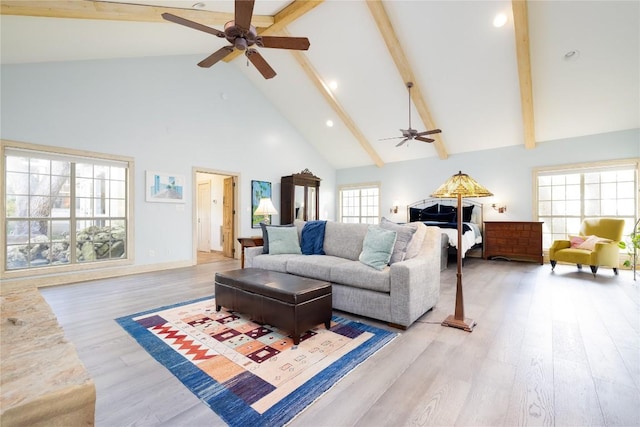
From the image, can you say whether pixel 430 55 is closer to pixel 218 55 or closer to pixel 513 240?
pixel 218 55

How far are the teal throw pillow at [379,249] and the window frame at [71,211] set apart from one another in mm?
4178

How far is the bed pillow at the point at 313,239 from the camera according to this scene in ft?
13.0

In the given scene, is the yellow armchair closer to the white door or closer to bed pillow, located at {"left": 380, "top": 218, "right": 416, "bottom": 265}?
bed pillow, located at {"left": 380, "top": 218, "right": 416, "bottom": 265}

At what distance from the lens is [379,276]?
9.05ft

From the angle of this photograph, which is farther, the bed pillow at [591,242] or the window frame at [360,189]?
the window frame at [360,189]

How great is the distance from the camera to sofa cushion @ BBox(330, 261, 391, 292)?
273 centimetres

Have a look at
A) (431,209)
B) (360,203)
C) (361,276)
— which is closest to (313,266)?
(361,276)

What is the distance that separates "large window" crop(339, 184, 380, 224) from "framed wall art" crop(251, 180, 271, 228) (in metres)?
3.20

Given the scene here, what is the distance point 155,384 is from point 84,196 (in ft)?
13.7

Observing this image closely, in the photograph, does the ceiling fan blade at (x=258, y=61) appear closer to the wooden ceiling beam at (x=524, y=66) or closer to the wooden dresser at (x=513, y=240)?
the wooden ceiling beam at (x=524, y=66)

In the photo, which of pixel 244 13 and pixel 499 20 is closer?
pixel 244 13

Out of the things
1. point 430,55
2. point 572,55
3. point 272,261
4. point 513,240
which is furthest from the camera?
point 513,240

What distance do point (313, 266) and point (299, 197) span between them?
15.3 feet

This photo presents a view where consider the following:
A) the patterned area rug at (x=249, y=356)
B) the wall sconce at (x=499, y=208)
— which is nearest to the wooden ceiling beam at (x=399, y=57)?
the wall sconce at (x=499, y=208)
